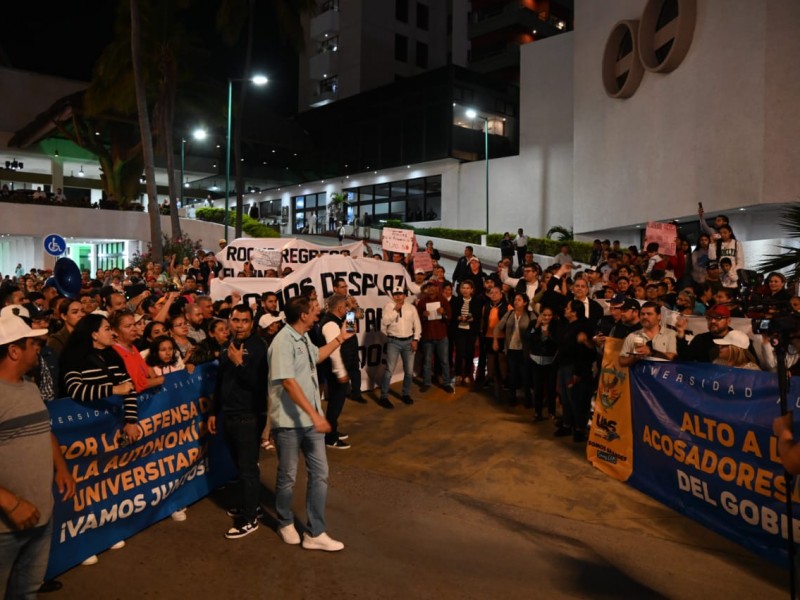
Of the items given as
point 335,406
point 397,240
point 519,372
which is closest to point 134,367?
point 335,406

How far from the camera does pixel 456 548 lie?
493cm

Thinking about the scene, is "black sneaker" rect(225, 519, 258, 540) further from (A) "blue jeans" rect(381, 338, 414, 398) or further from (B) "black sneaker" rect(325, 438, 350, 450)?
(A) "blue jeans" rect(381, 338, 414, 398)

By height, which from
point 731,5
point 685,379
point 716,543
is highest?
point 731,5

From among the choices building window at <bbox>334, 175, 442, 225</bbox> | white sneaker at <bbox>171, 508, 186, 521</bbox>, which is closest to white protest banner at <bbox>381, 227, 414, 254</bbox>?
white sneaker at <bbox>171, 508, 186, 521</bbox>

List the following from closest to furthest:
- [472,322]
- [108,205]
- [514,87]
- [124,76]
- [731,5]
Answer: [472,322]
[731,5]
[124,76]
[108,205]
[514,87]

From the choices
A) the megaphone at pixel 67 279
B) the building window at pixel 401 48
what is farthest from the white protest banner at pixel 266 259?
the building window at pixel 401 48

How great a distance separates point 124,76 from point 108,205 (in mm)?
6501

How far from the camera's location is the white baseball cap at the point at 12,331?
311cm

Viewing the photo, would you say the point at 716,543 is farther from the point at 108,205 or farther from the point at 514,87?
the point at 514,87

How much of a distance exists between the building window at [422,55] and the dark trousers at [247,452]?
51490mm

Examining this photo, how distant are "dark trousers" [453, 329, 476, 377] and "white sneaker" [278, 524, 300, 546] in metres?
5.81

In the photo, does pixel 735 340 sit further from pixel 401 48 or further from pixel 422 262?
pixel 401 48

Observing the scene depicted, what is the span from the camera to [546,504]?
594 centimetres

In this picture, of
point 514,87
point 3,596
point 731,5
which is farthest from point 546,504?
point 514,87
